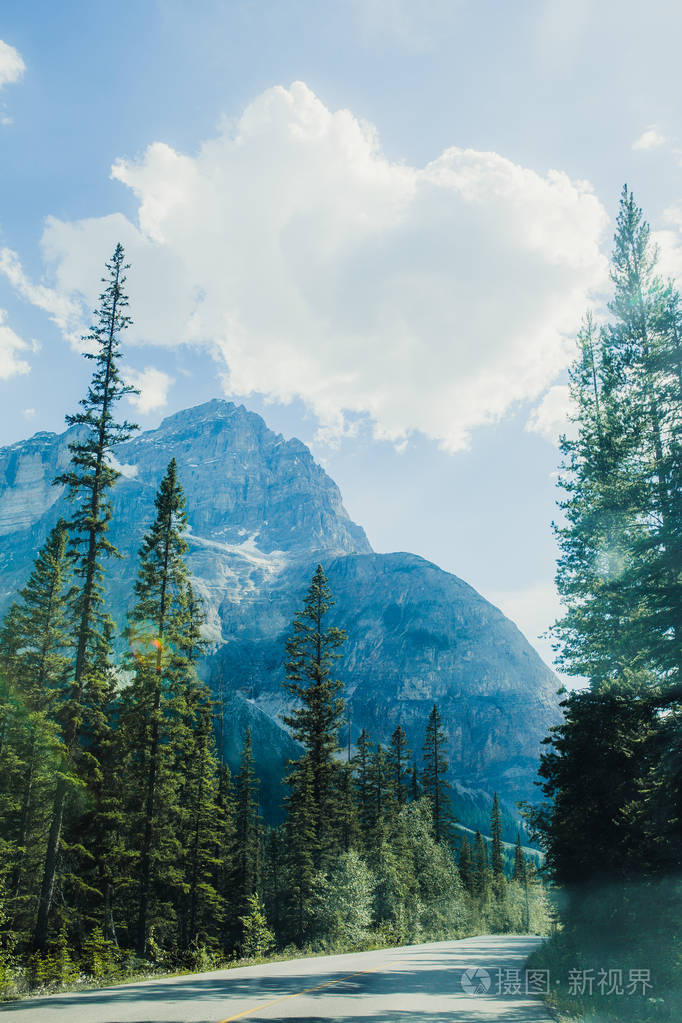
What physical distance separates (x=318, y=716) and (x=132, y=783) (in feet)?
37.2

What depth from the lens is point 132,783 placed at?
84.3 ft

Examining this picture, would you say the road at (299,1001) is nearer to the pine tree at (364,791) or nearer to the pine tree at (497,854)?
the pine tree at (364,791)

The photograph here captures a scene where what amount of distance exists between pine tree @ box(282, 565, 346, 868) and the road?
1791 centimetres

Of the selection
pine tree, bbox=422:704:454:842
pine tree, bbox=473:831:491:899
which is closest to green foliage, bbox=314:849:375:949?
pine tree, bbox=422:704:454:842

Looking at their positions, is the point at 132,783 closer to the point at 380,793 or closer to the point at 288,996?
the point at 288,996

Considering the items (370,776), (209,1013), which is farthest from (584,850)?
(370,776)

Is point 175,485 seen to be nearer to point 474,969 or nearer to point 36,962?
point 36,962

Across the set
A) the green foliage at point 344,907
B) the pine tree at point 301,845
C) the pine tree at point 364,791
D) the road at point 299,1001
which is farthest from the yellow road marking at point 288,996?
the pine tree at point 364,791

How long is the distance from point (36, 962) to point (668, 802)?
16393mm

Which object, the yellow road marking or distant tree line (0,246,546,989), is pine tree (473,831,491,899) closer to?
distant tree line (0,246,546,989)

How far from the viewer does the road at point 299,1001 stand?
834 centimetres

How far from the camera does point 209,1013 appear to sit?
838cm

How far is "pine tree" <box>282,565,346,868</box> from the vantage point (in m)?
33.6

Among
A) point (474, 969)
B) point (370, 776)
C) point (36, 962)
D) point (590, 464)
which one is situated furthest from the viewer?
point (370, 776)
